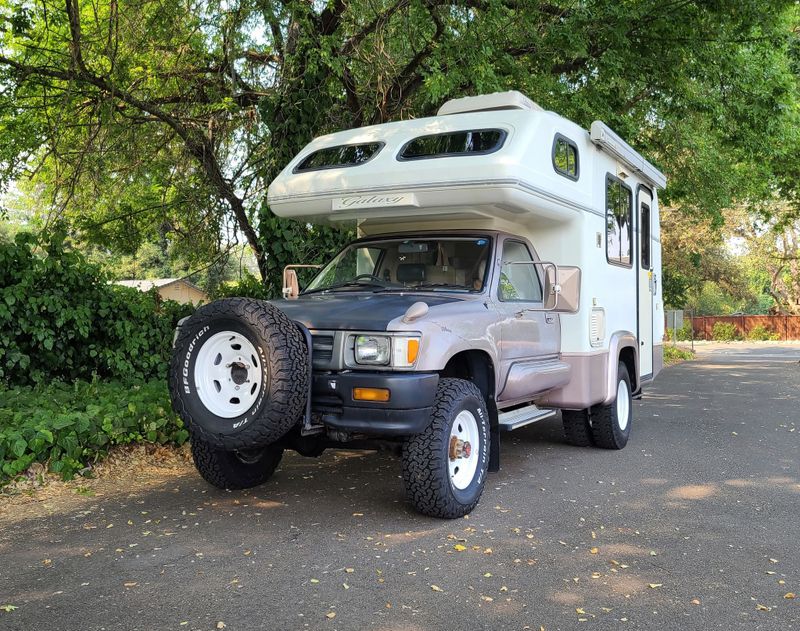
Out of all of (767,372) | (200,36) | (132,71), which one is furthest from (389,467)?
(767,372)

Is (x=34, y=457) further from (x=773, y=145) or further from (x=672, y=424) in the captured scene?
(x=773, y=145)

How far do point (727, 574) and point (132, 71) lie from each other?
36.4 feet

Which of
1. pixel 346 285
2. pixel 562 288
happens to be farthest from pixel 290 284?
pixel 562 288

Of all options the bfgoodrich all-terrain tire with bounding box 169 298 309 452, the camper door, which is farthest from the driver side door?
the camper door

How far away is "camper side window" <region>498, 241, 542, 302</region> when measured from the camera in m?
6.29

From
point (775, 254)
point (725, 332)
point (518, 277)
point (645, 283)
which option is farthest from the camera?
point (725, 332)

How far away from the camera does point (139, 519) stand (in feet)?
17.4

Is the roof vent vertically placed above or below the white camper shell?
above

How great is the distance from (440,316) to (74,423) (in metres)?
3.46

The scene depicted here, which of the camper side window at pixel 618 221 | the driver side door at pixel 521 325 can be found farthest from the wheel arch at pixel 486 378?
the camper side window at pixel 618 221

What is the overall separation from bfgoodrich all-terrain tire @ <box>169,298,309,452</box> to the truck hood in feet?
1.02

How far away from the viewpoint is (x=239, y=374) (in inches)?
198

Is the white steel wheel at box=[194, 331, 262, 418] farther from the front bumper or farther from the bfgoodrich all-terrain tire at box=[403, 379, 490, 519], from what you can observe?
the bfgoodrich all-terrain tire at box=[403, 379, 490, 519]

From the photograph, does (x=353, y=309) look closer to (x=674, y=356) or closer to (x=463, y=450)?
(x=463, y=450)
